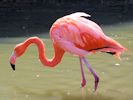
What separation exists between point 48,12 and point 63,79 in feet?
19.1

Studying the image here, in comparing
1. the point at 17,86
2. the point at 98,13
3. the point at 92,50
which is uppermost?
the point at 92,50

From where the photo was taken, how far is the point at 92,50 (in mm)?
5352

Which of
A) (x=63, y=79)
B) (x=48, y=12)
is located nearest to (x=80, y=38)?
(x=63, y=79)

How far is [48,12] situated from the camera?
11.7 metres

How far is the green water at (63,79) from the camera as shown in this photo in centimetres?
549

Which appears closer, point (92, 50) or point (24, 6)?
point (92, 50)

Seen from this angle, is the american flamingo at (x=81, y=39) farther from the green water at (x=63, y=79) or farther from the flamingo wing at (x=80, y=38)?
the green water at (x=63, y=79)

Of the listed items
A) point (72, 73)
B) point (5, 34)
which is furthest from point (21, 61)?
point (5, 34)

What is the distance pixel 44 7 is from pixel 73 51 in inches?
276

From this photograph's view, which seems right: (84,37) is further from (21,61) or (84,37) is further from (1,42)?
(1,42)

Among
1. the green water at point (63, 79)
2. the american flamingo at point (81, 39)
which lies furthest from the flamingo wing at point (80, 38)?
the green water at point (63, 79)

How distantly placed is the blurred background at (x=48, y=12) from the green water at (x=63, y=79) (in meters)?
2.60

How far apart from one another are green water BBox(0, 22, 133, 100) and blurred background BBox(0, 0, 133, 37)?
2595 millimetres

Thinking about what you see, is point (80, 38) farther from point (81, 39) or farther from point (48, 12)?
point (48, 12)
